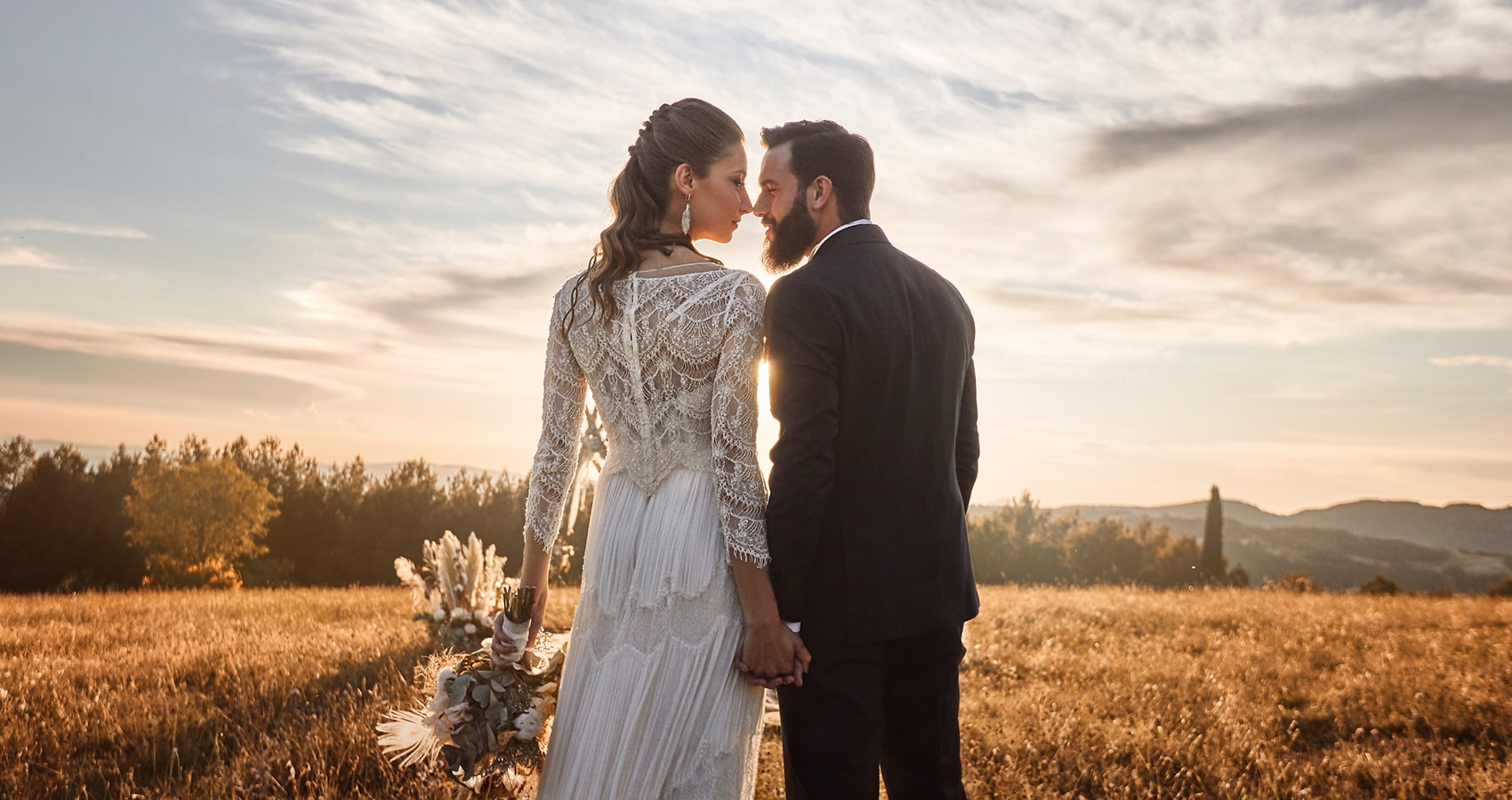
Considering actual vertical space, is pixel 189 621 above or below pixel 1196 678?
below

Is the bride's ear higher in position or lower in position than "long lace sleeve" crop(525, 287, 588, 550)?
A: higher

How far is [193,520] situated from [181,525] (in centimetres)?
23

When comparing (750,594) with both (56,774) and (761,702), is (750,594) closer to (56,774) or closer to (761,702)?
(761,702)

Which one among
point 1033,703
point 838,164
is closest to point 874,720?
point 838,164

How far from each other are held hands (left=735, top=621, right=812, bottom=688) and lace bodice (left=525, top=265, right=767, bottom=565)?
216mm

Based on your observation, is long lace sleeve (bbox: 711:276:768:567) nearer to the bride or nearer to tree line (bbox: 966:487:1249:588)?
the bride

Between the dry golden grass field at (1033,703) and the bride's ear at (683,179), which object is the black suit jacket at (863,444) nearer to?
the bride's ear at (683,179)

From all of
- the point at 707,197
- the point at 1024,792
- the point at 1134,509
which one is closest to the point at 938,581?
the point at 707,197

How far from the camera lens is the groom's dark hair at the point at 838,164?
3148 mm

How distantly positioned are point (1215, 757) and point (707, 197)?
16.0 feet

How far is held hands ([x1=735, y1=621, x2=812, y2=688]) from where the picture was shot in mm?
2816

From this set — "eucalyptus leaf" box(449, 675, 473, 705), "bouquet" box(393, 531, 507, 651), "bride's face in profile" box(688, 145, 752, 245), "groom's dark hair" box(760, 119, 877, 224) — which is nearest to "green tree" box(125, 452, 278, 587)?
"bouquet" box(393, 531, 507, 651)

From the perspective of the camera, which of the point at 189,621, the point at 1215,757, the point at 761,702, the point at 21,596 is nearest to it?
the point at 761,702

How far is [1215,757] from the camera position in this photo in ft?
18.7
